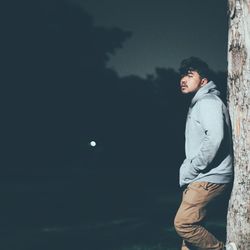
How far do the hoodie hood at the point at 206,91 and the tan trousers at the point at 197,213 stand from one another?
84 centimetres

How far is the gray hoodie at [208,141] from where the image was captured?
4.48 m

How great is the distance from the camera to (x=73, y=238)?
7.46 m

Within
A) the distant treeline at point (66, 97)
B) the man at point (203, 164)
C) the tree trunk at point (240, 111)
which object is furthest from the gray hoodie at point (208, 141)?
the distant treeline at point (66, 97)

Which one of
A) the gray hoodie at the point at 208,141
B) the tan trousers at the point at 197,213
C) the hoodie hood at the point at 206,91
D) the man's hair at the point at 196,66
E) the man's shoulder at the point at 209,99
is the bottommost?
the tan trousers at the point at 197,213

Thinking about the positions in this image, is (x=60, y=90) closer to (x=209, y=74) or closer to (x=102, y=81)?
(x=102, y=81)

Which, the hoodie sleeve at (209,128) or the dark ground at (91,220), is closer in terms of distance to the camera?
the hoodie sleeve at (209,128)

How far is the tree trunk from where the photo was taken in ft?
14.1

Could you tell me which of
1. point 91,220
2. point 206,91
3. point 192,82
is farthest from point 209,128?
point 91,220

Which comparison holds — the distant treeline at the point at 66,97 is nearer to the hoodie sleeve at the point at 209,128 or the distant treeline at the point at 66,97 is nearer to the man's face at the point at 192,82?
the man's face at the point at 192,82

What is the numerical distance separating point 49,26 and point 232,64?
24.9m

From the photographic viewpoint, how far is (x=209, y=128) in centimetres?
447

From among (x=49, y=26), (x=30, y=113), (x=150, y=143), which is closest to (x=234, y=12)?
(x=49, y=26)

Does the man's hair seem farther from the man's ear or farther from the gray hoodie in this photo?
the gray hoodie

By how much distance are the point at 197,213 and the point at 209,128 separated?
32.9 inches
